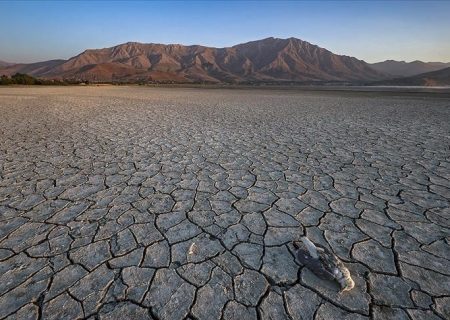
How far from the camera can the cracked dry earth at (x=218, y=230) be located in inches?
58.6

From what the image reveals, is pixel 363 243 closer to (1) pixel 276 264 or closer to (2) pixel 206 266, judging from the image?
(1) pixel 276 264

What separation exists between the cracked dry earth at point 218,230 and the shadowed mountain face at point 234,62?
13293 centimetres

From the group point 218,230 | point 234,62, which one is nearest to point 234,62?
point 234,62

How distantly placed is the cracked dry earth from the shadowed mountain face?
436 ft

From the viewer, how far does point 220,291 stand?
5.15 ft

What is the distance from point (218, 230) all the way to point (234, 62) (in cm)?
17374

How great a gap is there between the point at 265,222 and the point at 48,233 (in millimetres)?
1850

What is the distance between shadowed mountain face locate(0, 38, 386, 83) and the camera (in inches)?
5497

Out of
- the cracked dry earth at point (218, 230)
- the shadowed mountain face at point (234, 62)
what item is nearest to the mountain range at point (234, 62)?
the shadowed mountain face at point (234, 62)

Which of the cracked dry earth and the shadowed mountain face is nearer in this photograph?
the cracked dry earth

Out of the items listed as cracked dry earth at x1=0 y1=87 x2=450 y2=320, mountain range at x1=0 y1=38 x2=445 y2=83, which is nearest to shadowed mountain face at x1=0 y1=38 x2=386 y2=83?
mountain range at x1=0 y1=38 x2=445 y2=83

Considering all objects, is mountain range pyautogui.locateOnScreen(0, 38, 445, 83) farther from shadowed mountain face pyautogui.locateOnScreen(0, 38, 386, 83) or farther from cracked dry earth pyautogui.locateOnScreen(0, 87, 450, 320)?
cracked dry earth pyautogui.locateOnScreen(0, 87, 450, 320)

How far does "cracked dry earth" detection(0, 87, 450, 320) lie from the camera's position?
149 centimetres

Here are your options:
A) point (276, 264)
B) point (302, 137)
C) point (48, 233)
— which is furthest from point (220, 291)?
point (302, 137)
